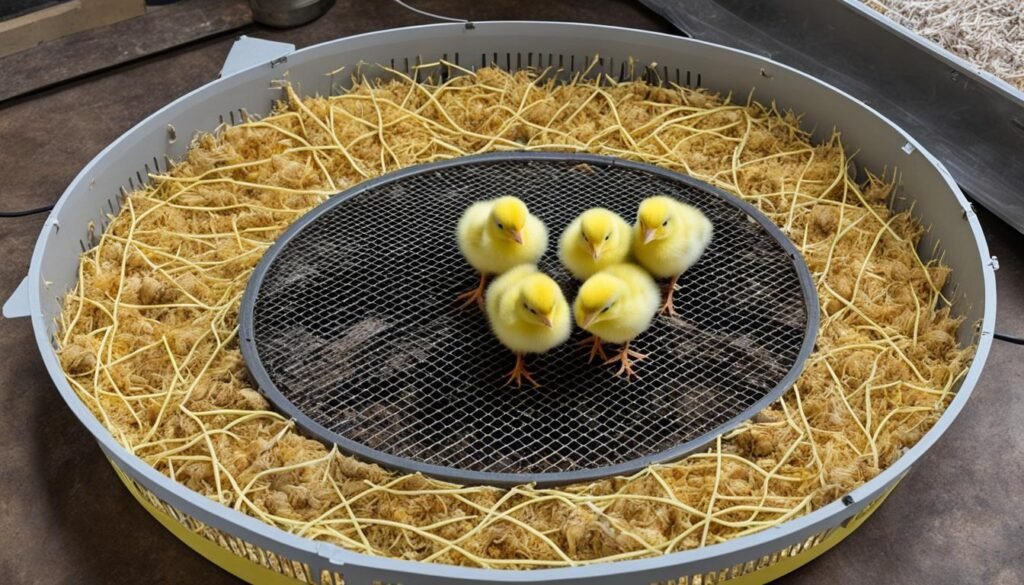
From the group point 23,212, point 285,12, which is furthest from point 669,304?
point 285,12

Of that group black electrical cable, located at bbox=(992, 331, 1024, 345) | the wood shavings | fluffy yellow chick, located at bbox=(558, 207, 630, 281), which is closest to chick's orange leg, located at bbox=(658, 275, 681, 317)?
fluffy yellow chick, located at bbox=(558, 207, 630, 281)

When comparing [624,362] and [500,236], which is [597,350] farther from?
[500,236]

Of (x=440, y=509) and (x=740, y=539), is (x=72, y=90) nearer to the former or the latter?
(x=440, y=509)

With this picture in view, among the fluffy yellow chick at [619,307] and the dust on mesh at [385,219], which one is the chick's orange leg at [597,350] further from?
the dust on mesh at [385,219]

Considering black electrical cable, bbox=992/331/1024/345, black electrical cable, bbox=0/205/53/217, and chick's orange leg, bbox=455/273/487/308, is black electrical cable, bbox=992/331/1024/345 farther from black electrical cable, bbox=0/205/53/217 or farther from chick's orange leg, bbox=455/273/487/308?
black electrical cable, bbox=0/205/53/217

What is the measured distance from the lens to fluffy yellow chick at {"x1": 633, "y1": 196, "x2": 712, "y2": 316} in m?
1.53

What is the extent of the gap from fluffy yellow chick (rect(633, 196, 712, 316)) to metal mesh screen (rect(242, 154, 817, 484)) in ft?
0.41

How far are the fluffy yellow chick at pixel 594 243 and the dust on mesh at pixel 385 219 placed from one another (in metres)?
0.32

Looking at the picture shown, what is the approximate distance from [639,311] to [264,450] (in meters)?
0.58

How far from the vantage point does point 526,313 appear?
1.43 m

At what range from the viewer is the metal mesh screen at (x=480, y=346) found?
4.92 feet

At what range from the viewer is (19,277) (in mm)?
2016

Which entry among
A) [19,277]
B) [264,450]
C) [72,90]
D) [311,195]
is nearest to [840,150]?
[311,195]

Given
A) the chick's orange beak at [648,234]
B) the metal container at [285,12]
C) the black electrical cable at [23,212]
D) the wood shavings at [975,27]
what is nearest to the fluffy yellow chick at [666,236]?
the chick's orange beak at [648,234]
